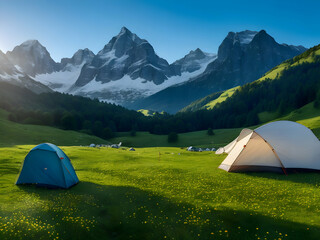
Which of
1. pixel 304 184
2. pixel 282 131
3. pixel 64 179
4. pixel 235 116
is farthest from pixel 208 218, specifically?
pixel 235 116

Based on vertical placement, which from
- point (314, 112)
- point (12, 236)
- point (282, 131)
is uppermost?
point (314, 112)

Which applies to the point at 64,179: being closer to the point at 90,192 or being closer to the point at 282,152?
the point at 90,192

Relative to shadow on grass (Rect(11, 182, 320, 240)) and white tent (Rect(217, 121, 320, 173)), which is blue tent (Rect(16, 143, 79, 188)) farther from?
white tent (Rect(217, 121, 320, 173))

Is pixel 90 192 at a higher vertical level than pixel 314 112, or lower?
lower

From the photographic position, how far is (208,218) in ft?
46.2

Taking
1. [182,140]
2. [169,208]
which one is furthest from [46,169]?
[182,140]

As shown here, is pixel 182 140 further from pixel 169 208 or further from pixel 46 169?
pixel 169 208

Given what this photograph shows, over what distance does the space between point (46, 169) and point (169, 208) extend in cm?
1215

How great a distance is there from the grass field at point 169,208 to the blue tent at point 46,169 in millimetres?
766

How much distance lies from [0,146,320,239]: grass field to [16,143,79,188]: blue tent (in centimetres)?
77

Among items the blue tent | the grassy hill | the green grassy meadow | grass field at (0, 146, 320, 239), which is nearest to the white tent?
the green grassy meadow

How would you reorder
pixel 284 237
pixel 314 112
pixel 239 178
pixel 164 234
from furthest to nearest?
pixel 314 112 < pixel 239 178 < pixel 164 234 < pixel 284 237

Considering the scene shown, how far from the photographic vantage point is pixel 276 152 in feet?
81.4

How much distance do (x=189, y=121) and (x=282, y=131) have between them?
17348 cm
